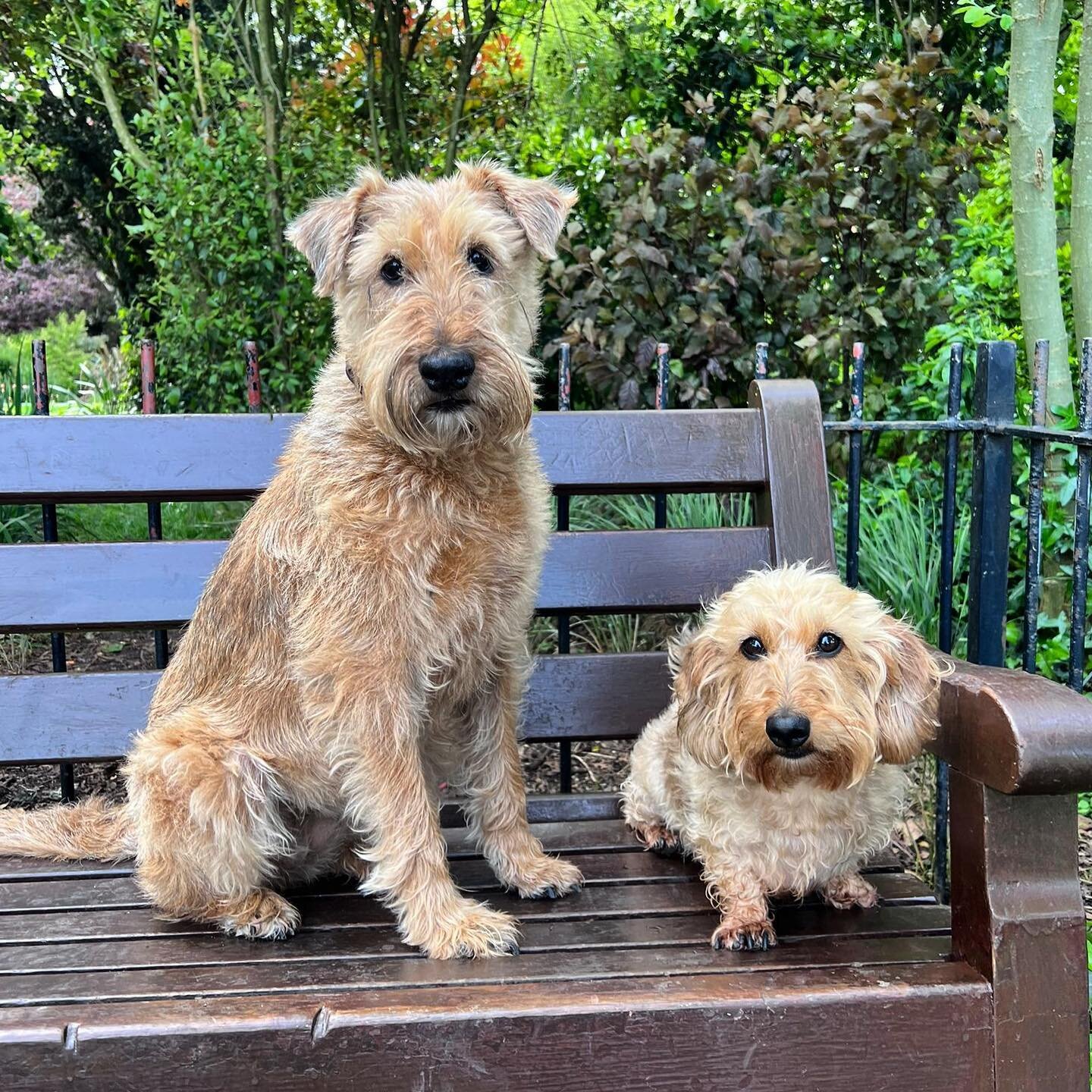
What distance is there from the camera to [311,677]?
205 cm

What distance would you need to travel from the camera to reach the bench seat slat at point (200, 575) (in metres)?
2.53

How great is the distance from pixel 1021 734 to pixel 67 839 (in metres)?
2.06

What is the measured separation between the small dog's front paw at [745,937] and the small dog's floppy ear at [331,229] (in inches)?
56.9

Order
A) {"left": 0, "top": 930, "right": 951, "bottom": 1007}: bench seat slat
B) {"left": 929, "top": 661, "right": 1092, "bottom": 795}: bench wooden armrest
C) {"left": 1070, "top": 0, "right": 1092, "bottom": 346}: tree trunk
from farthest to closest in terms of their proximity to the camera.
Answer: {"left": 1070, "top": 0, "right": 1092, "bottom": 346}: tree trunk, {"left": 0, "top": 930, "right": 951, "bottom": 1007}: bench seat slat, {"left": 929, "top": 661, "right": 1092, "bottom": 795}: bench wooden armrest

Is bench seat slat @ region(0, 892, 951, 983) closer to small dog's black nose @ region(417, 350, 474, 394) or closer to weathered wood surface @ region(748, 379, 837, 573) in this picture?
weathered wood surface @ region(748, 379, 837, 573)

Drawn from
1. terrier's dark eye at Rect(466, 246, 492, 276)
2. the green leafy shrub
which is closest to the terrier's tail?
terrier's dark eye at Rect(466, 246, 492, 276)

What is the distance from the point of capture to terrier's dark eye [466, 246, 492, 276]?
2068 mm

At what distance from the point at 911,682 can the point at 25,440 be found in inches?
81.0

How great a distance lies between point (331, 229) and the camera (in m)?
2.11

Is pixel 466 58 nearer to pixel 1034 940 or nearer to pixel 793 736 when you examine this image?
pixel 793 736

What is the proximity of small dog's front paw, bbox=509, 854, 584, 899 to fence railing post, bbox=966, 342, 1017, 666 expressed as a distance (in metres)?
1.14

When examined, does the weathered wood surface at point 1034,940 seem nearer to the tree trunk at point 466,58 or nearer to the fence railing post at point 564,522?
the fence railing post at point 564,522

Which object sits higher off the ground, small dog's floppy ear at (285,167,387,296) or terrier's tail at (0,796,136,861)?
small dog's floppy ear at (285,167,387,296)

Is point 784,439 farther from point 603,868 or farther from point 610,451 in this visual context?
point 603,868
